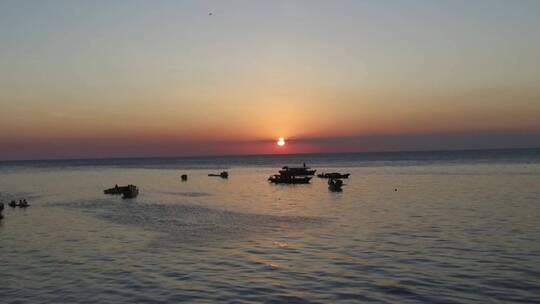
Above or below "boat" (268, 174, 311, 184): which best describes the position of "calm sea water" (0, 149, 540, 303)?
below

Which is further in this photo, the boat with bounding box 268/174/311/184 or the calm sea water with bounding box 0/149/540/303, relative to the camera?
the boat with bounding box 268/174/311/184

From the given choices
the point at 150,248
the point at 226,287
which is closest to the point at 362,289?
the point at 226,287

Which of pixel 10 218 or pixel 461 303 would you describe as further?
pixel 10 218

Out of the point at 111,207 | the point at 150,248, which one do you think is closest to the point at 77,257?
the point at 150,248

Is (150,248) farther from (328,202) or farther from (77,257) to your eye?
(328,202)

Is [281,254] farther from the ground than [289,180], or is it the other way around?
[289,180]

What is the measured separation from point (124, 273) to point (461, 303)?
48.8 ft

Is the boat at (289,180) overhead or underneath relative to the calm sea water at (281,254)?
overhead

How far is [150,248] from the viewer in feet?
94.8

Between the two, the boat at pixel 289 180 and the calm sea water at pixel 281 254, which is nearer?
the calm sea water at pixel 281 254

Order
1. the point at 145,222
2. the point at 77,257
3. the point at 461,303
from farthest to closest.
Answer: the point at 145,222 < the point at 77,257 < the point at 461,303

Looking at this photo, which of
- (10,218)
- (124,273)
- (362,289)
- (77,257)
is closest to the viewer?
(362,289)

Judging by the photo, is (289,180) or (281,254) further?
(289,180)

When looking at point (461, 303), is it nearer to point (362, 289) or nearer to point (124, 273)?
point (362, 289)
